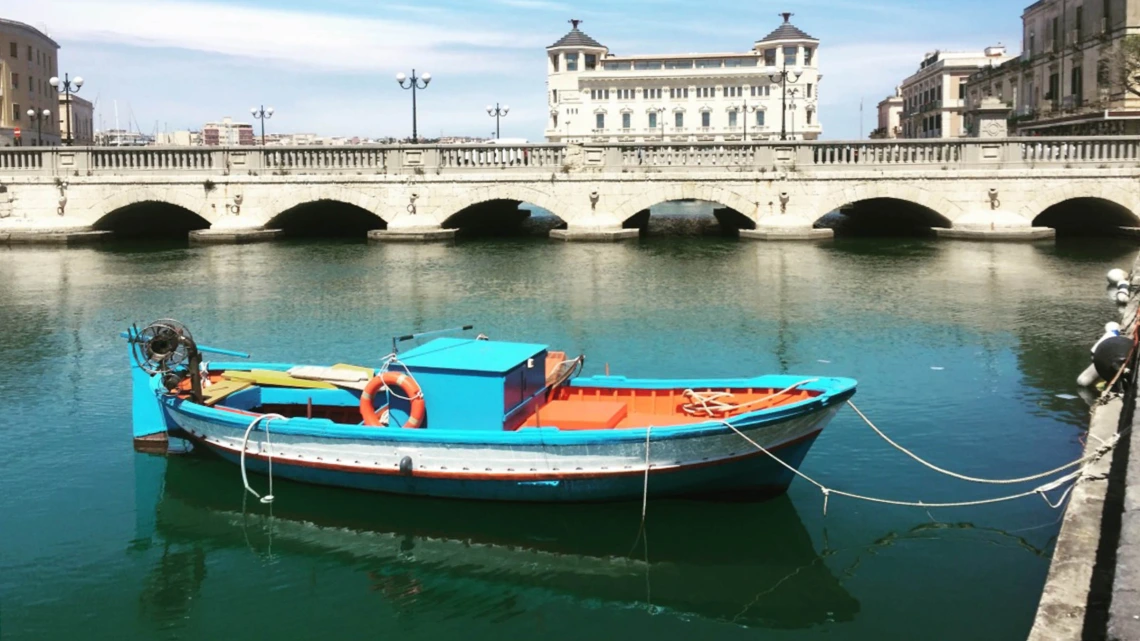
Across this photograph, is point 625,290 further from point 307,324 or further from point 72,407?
point 72,407

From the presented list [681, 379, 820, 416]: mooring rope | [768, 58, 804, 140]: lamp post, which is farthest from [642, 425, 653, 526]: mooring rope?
[768, 58, 804, 140]: lamp post

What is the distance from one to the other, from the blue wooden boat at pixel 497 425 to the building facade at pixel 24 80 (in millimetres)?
74343

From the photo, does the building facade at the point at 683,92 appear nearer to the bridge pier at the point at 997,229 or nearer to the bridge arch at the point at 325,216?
the bridge arch at the point at 325,216

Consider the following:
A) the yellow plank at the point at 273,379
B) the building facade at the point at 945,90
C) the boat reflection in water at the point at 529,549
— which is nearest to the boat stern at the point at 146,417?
the yellow plank at the point at 273,379

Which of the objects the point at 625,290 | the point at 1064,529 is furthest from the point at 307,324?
the point at 1064,529

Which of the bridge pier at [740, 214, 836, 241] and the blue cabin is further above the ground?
the bridge pier at [740, 214, 836, 241]

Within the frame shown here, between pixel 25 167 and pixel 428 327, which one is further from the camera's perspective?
pixel 25 167

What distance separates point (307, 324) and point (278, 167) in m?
18.8

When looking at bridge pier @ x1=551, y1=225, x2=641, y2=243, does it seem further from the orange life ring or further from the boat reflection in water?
the boat reflection in water

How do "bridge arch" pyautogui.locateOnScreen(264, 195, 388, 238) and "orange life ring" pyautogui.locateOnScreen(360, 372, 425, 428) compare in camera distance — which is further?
"bridge arch" pyautogui.locateOnScreen(264, 195, 388, 238)

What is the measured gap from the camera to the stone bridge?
3562 cm

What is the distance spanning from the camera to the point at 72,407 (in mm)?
14852

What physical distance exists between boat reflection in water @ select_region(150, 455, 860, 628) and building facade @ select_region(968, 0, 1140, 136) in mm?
37088

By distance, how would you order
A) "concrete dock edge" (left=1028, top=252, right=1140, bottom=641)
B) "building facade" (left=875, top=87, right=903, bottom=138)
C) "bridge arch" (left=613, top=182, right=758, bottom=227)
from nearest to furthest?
"concrete dock edge" (left=1028, top=252, right=1140, bottom=641) < "bridge arch" (left=613, top=182, right=758, bottom=227) < "building facade" (left=875, top=87, right=903, bottom=138)
